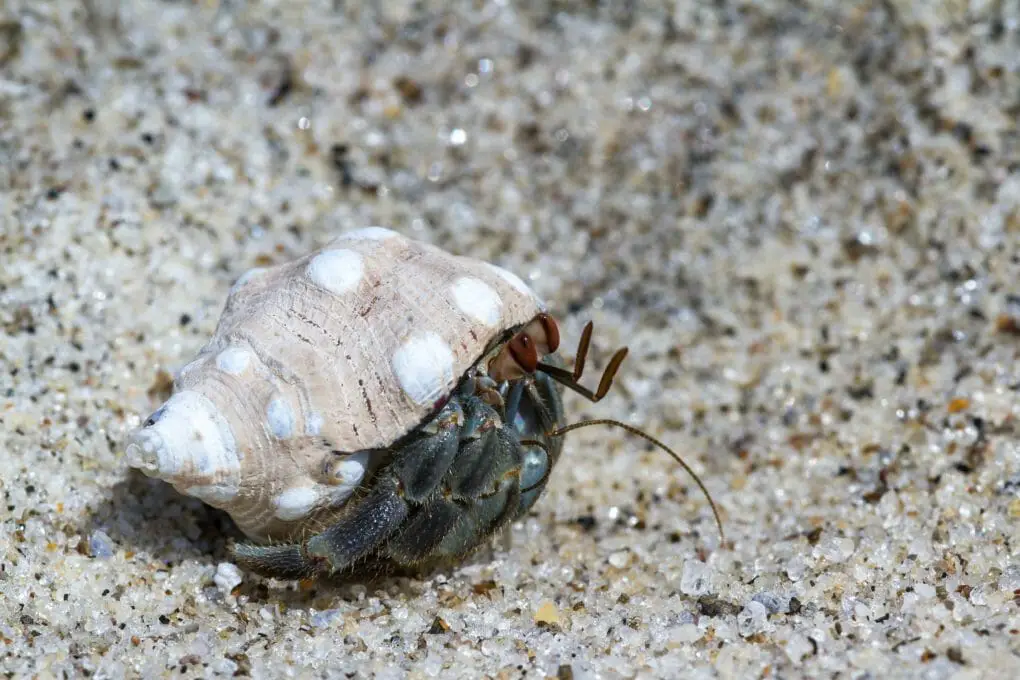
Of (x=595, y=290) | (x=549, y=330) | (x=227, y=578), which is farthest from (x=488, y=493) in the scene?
(x=595, y=290)

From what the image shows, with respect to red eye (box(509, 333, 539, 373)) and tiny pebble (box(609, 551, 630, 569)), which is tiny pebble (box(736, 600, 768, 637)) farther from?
red eye (box(509, 333, 539, 373))

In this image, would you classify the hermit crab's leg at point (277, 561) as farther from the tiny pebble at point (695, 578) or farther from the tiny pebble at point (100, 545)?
the tiny pebble at point (695, 578)

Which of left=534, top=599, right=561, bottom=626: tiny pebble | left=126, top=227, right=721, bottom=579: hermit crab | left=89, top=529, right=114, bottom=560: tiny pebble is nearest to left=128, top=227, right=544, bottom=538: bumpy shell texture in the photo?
left=126, top=227, right=721, bottom=579: hermit crab

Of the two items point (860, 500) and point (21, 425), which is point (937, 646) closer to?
point (860, 500)

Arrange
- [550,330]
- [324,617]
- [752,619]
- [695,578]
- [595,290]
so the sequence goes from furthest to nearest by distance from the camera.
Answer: [595,290] → [550,330] → [695,578] → [324,617] → [752,619]

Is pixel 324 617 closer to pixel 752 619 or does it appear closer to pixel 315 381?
pixel 315 381

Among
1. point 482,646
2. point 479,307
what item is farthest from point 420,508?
point 479,307
